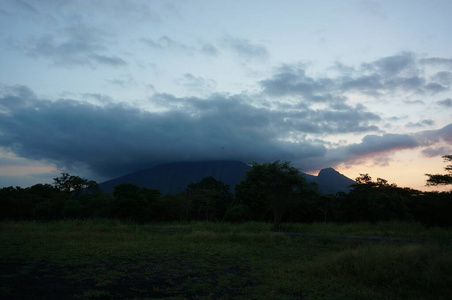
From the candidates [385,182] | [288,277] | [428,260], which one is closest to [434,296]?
[428,260]

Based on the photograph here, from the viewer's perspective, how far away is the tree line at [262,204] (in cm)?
2280

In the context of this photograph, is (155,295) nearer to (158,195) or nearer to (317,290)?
(317,290)

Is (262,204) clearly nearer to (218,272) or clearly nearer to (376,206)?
(376,206)

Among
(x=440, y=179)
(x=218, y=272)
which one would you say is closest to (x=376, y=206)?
(x=440, y=179)

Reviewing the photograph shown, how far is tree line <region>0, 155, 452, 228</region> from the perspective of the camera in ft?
74.8

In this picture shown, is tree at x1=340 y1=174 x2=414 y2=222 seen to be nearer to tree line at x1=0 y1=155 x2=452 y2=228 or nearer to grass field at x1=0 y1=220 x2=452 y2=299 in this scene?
tree line at x1=0 y1=155 x2=452 y2=228

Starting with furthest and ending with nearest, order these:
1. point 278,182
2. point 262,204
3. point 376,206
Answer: point 262,204 < point 376,206 < point 278,182

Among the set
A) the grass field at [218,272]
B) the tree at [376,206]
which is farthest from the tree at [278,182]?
the tree at [376,206]

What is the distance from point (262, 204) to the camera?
42.6 metres

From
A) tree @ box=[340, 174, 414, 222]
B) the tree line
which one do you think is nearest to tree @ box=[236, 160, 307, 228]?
the tree line

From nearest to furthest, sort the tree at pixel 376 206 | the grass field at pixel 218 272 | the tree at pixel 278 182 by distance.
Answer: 1. the grass field at pixel 218 272
2. the tree at pixel 278 182
3. the tree at pixel 376 206

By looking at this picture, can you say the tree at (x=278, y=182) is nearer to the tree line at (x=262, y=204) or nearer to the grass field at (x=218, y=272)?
the tree line at (x=262, y=204)

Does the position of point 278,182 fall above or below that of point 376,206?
above

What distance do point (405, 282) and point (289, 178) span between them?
47.5 feet
